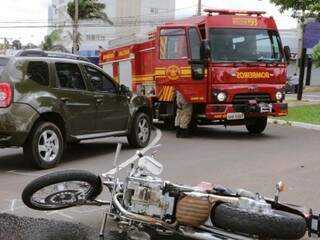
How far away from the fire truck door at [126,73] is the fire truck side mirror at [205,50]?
4512 mm

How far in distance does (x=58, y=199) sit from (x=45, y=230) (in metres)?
0.33

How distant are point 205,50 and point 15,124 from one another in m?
5.52

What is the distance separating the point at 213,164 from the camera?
10.1 metres

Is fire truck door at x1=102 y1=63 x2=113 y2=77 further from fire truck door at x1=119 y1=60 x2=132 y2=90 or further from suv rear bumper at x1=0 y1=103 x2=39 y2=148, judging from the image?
suv rear bumper at x1=0 y1=103 x2=39 y2=148

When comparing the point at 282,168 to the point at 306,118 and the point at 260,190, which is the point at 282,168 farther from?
the point at 306,118

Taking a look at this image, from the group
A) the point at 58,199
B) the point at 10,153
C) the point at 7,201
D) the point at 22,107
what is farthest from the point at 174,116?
the point at 58,199

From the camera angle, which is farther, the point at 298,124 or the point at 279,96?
the point at 298,124

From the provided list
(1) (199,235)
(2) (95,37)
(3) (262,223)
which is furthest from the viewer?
(2) (95,37)

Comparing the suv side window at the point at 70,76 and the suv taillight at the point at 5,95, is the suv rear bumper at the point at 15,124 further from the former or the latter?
the suv side window at the point at 70,76

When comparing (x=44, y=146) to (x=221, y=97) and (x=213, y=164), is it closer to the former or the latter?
(x=213, y=164)

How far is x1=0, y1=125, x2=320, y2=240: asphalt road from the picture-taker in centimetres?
743

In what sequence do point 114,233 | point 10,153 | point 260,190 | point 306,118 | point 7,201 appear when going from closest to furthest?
point 114,233 → point 7,201 → point 260,190 → point 10,153 → point 306,118

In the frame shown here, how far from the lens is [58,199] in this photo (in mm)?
5938

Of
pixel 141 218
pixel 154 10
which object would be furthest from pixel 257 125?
pixel 154 10
